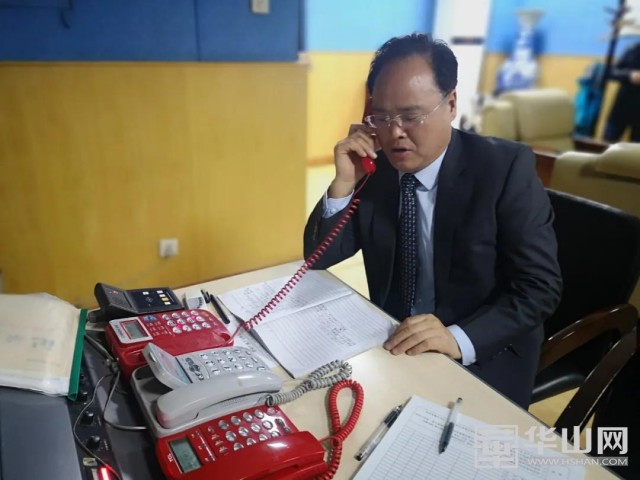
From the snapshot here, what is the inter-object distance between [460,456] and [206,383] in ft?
1.34

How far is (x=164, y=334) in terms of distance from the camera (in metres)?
0.94

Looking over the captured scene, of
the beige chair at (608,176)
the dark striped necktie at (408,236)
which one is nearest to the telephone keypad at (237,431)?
the dark striped necktie at (408,236)

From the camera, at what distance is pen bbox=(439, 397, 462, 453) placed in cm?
75

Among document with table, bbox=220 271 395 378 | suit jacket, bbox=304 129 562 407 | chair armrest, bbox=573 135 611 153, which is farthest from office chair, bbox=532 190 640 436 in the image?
chair armrest, bbox=573 135 611 153

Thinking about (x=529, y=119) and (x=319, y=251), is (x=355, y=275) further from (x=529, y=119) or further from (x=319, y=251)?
(x=529, y=119)

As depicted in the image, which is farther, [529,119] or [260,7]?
[529,119]

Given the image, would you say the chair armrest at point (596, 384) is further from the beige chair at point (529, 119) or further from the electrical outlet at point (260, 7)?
the beige chair at point (529, 119)

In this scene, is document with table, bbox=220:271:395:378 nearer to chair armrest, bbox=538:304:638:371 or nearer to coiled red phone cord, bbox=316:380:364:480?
coiled red phone cord, bbox=316:380:364:480

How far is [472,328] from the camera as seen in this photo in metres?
1.10

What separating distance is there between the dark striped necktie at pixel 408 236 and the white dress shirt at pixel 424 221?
0.01 m

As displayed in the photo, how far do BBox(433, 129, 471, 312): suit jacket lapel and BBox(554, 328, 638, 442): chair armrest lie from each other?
1.33 feet

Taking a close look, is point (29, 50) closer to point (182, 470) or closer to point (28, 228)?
point (28, 228)

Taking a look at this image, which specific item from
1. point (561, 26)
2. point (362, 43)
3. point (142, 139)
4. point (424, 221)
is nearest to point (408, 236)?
point (424, 221)

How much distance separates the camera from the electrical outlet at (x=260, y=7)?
98.7 inches
